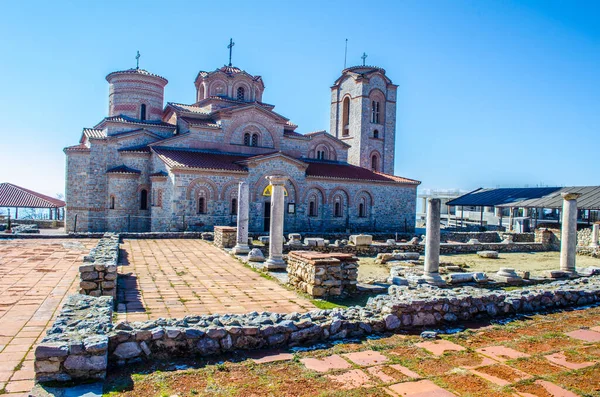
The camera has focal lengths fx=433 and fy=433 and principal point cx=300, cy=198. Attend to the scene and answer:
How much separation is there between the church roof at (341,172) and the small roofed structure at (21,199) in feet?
56.1

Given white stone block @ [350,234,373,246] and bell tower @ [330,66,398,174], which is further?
bell tower @ [330,66,398,174]

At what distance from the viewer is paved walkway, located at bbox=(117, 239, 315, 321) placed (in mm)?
7094

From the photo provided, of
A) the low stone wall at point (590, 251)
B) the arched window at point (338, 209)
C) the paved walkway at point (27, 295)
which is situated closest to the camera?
the paved walkway at point (27, 295)

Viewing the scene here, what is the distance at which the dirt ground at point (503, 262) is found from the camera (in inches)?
534

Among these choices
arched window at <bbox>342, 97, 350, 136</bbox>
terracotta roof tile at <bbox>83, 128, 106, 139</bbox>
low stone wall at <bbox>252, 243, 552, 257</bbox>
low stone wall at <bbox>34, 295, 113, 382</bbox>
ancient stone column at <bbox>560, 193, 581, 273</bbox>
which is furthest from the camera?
arched window at <bbox>342, 97, 350, 136</bbox>

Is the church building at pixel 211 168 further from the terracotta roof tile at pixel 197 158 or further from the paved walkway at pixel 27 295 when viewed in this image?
the paved walkway at pixel 27 295

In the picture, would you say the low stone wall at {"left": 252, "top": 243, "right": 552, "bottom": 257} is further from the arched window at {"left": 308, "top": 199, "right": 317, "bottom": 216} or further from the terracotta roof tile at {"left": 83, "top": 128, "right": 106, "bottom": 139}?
the terracotta roof tile at {"left": 83, "top": 128, "right": 106, "bottom": 139}

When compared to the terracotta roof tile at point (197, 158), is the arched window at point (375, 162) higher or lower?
higher

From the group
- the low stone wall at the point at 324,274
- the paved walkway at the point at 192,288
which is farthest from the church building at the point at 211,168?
the low stone wall at the point at 324,274

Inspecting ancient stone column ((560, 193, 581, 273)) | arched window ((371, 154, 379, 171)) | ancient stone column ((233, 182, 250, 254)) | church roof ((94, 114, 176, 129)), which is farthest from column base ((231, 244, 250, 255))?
arched window ((371, 154, 379, 171))

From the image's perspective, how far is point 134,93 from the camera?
86.3 feet

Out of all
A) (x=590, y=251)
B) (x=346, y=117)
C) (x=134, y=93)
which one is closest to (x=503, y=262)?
(x=590, y=251)

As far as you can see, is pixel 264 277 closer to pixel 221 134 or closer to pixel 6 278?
pixel 6 278

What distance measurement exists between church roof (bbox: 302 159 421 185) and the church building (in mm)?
87
